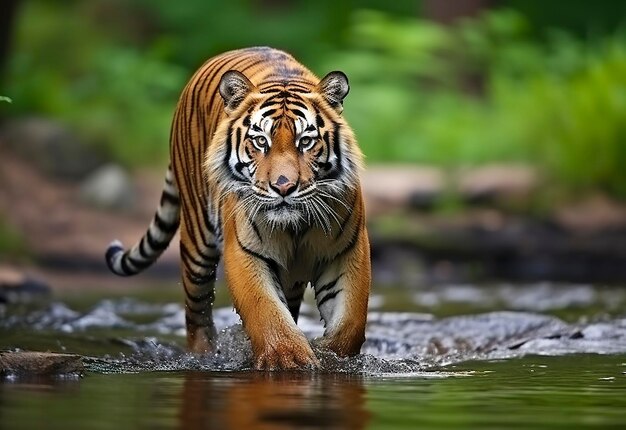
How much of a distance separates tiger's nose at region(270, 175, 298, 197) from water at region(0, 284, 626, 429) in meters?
0.71

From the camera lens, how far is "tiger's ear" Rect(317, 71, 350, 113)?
19.7 ft

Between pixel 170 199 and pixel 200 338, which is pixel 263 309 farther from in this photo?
pixel 170 199

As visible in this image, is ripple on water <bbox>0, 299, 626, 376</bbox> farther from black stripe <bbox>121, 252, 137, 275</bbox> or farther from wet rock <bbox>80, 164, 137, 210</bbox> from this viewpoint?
wet rock <bbox>80, 164, 137, 210</bbox>

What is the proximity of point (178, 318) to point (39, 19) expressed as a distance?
38.2 feet

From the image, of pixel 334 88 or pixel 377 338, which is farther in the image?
pixel 377 338

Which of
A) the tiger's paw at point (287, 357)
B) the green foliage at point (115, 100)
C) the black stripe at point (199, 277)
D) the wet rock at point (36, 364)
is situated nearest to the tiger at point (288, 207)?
the tiger's paw at point (287, 357)

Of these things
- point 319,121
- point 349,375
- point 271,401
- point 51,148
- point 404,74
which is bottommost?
point 271,401

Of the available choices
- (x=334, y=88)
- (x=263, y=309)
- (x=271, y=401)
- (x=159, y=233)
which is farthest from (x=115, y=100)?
(x=271, y=401)

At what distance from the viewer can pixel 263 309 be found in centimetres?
581

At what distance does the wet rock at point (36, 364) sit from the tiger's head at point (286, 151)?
963 millimetres

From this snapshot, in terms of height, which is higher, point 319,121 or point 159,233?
point 319,121

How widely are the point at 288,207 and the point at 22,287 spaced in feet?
16.6

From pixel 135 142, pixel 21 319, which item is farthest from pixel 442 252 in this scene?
pixel 21 319

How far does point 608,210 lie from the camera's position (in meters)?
12.5
